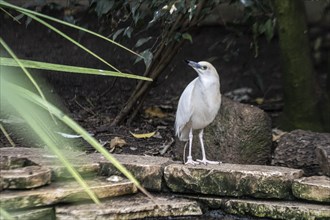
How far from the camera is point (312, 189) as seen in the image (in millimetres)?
3381

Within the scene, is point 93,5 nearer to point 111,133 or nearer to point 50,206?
point 111,133

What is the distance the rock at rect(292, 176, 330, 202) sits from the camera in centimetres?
336

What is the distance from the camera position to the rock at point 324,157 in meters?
3.69

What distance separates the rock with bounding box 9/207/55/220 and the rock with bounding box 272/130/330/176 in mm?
Result: 1458

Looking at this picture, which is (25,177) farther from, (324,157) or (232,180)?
(324,157)

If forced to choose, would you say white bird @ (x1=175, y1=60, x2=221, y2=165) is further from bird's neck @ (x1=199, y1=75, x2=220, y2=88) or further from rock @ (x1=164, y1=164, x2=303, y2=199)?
rock @ (x1=164, y1=164, x2=303, y2=199)

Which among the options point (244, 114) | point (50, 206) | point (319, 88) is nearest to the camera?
point (50, 206)

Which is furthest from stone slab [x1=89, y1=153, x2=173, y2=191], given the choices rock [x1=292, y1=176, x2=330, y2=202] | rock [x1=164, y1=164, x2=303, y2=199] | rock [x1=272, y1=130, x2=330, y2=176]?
rock [x1=272, y1=130, x2=330, y2=176]

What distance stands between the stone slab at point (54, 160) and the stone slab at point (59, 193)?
54mm

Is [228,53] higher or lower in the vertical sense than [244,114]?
A: higher

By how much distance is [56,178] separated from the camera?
3.40m

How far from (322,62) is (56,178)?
370cm

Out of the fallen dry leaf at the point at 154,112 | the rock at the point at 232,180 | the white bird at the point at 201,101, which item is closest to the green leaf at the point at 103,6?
the white bird at the point at 201,101

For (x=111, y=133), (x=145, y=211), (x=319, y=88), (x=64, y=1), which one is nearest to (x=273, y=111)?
(x=319, y=88)
